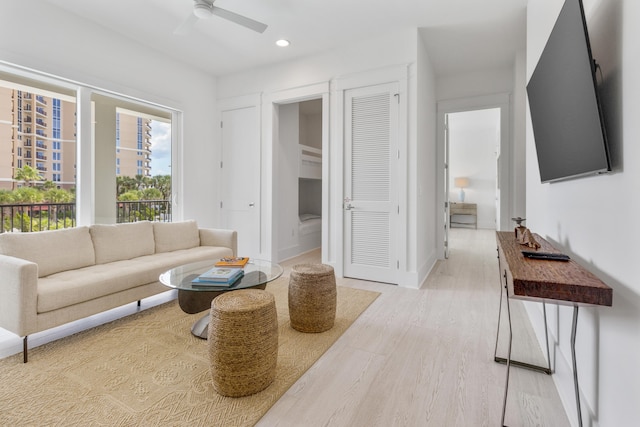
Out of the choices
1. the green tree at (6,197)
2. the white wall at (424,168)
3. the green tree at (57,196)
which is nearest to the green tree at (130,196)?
the green tree at (57,196)

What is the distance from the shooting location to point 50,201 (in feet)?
10.2

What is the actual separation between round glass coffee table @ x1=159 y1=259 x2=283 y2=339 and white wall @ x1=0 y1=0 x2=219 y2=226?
2113 millimetres

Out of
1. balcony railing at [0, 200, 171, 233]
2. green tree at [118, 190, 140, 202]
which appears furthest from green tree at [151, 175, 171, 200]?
balcony railing at [0, 200, 171, 233]

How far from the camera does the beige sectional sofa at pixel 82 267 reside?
1956 mm

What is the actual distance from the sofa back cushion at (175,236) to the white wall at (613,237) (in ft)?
11.3

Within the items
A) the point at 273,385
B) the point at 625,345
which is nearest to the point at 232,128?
the point at 273,385

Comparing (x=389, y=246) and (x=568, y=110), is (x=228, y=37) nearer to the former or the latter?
(x=389, y=246)

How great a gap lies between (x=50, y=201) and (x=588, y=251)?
4230 millimetres

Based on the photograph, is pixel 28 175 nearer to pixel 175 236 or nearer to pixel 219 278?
pixel 175 236

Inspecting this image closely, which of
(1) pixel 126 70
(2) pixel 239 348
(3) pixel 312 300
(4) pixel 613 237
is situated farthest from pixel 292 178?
(4) pixel 613 237

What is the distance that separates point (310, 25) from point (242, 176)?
7.28 feet

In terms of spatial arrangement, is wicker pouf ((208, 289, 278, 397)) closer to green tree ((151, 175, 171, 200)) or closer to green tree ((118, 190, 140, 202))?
green tree ((118, 190, 140, 202))

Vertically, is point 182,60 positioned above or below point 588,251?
above

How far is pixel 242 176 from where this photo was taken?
4.64 m
